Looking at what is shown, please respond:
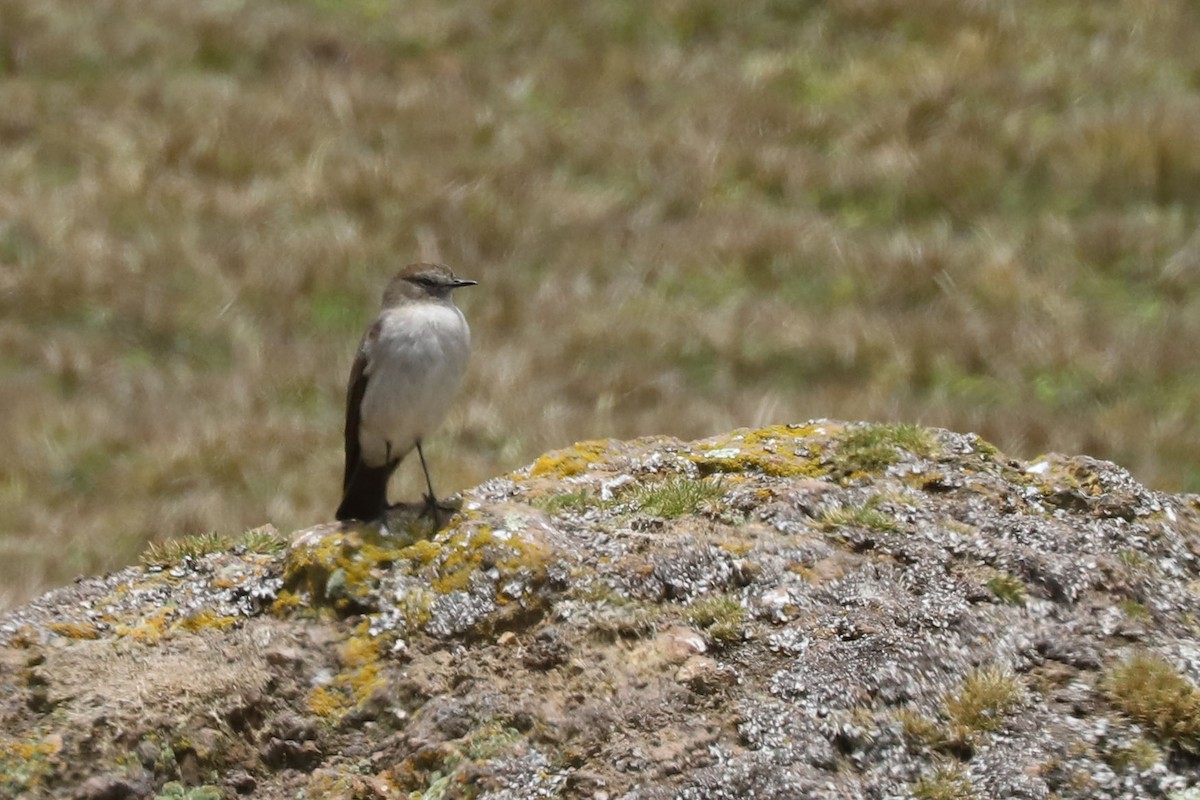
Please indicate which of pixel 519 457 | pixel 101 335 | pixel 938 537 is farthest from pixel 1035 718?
pixel 101 335

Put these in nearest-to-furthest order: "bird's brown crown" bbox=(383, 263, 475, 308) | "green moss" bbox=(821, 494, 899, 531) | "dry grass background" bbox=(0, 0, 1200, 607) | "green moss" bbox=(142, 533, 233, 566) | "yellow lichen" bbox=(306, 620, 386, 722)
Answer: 1. "yellow lichen" bbox=(306, 620, 386, 722)
2. "green moss" bbox=(821, 494, 899, 531)
3. "green moss" bbox=(142, 533, 233, 566)
4. "bird's brown crown" bbox=(383, 263, 475, 308)
5. "dry grass background" bbox=(0, 0, 1200, 607)

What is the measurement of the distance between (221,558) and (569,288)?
598 centimetres

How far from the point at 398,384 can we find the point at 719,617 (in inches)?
63.6

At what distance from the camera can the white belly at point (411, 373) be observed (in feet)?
18.3

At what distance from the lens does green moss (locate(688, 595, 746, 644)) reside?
449 cm

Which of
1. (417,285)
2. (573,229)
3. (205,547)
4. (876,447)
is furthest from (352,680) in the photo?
(573,229)

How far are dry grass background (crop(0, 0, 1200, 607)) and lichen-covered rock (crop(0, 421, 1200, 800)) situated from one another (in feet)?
9.81

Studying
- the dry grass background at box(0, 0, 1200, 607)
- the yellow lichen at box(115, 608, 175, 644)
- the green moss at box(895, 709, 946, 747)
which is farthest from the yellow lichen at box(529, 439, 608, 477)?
the dry grass background at box(0, 0, 1200, 607)

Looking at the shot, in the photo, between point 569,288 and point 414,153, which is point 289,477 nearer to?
point 569,288

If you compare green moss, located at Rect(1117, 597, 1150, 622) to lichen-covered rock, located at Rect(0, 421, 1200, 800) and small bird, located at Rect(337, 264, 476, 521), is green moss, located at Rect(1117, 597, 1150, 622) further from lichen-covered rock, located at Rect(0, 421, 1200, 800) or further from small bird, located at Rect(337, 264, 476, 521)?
small bird, located at Rect(337, 264, 476, 521)

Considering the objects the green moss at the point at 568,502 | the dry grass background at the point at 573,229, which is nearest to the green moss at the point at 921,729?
the green moss at the point at 568,502

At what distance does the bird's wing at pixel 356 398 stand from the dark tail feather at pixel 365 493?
59 millimetres

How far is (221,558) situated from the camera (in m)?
5.22

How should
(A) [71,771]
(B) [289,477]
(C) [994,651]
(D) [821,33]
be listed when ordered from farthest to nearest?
(D) [821,33]
(B) [289,477]
(C) [994,651]
(A) [71,771]
